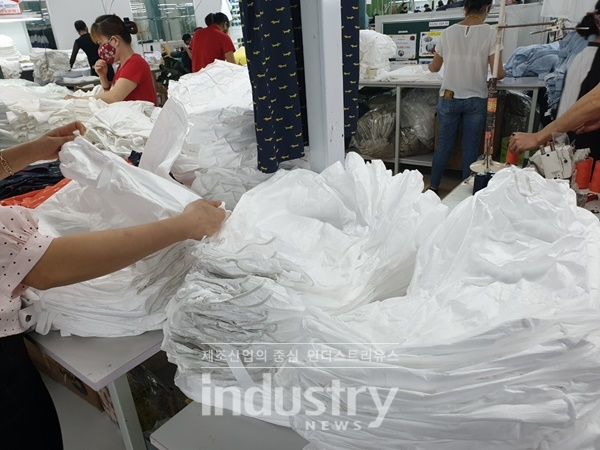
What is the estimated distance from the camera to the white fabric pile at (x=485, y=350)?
0.56m

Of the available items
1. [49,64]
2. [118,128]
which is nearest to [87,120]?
[118,128]

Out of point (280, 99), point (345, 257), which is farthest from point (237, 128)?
point (345, 257)

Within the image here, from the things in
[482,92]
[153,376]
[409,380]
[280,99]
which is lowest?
[153,376]

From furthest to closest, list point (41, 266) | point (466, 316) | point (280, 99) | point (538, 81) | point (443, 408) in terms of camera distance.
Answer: point (538, 81)
point (280, 99)
point (41, 266)
point (466, 316)
point (443, 408)

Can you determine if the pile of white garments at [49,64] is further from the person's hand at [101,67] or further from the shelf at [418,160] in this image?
the shelf at [418,160]

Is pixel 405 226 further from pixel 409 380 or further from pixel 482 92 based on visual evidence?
pixel 482 92

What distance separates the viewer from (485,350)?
1.96 feet

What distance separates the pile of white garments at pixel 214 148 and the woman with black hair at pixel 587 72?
1120 millimetres

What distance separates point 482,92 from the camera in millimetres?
3053

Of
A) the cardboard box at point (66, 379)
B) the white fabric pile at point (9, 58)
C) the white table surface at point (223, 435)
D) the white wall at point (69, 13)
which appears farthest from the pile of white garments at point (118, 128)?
the white wall at point (69, 13)

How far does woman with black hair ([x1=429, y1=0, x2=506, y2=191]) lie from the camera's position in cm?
284

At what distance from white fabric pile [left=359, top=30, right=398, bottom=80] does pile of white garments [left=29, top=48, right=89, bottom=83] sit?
141 inches

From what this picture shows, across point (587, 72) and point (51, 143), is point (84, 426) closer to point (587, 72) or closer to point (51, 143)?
point (51, 143)

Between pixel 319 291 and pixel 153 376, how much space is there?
891mm
